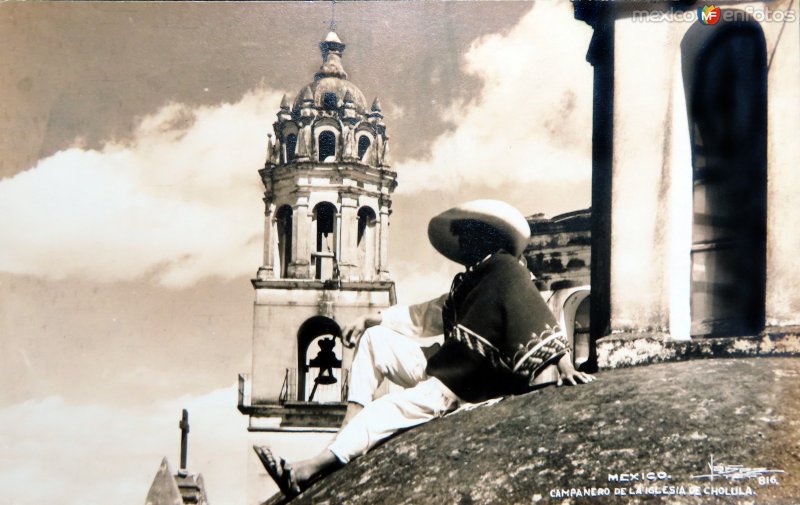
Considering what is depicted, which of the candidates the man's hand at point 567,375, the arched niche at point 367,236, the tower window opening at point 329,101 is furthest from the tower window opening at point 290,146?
the man's hand at point 567,375

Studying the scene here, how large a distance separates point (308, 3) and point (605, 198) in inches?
107

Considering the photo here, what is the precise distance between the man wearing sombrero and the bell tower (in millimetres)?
1714

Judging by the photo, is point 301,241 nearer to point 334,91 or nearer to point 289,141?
point 289,141

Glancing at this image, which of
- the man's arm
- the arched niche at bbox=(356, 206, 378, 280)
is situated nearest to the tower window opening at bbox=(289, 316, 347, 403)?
the arched niche at bbox=(356, 206, 378, 280)

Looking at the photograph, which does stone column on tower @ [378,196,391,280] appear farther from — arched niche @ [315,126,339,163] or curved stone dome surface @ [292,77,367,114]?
arched niche @ [315,126,339,163]

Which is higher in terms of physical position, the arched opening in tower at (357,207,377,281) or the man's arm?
the arched opening in tower at (357,207,377,281)

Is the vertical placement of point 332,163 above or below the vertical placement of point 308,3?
below

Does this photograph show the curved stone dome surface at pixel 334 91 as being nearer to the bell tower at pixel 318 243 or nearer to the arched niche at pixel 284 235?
the bell tower at pixel 318 243

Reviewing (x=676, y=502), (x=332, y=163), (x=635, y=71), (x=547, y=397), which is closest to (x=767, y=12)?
(x=635, y=71)

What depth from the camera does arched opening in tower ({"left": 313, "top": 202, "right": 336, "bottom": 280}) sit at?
1346 centimetres

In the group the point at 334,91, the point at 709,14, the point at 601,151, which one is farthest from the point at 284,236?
the point at 709,14

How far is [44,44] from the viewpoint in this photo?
11.4 metres

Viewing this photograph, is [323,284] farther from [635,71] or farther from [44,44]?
[635,71]
